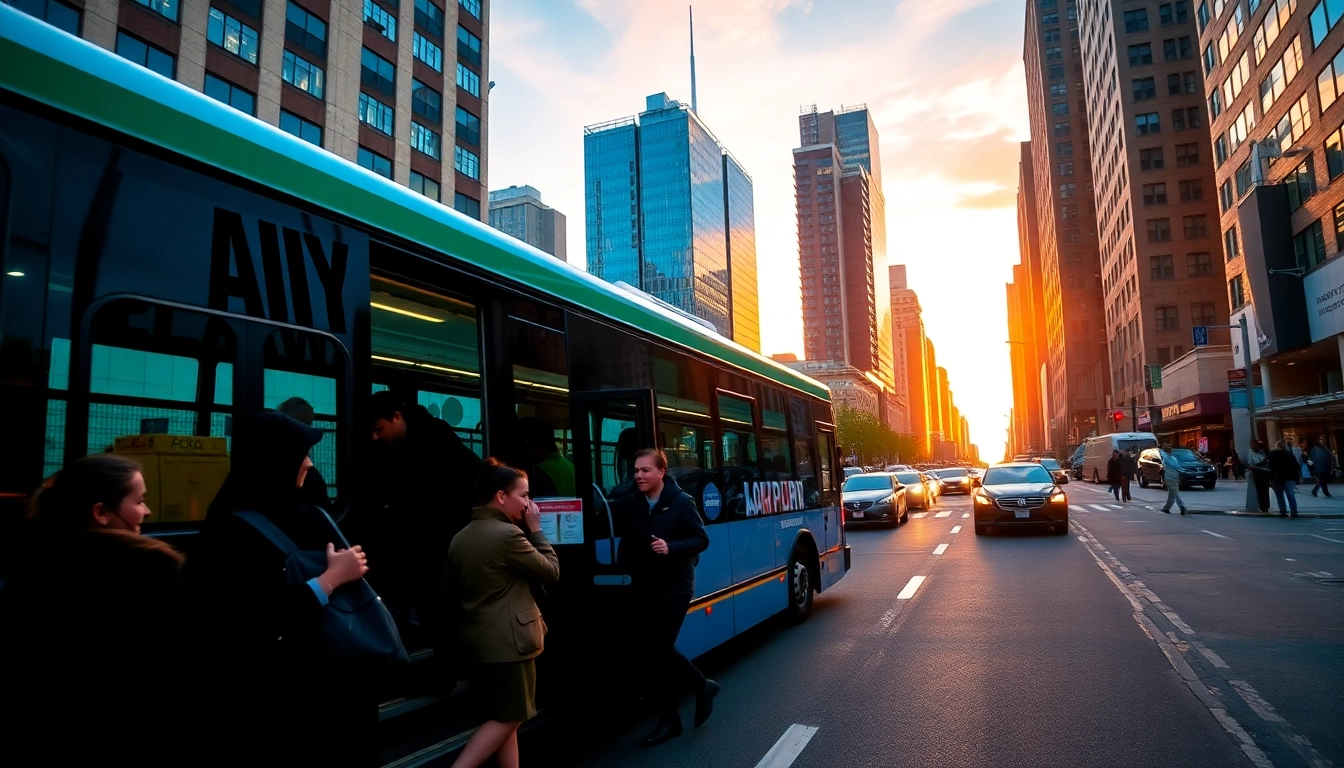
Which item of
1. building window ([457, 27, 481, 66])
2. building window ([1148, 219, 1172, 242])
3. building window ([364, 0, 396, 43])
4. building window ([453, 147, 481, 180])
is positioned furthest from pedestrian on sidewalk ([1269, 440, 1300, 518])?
building window ([1148, 219, 1172, 242])

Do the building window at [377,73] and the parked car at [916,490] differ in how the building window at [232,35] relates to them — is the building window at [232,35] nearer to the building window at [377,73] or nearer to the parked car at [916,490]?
the building window at [377,73]

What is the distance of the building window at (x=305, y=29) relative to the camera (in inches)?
1346

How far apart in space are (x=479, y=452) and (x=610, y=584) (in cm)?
118

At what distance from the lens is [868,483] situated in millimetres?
23406

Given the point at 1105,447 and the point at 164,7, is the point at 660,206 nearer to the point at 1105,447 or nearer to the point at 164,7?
the point at 1105,447

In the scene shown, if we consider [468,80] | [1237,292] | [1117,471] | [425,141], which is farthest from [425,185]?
[1237,292]

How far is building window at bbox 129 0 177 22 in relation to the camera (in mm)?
28062

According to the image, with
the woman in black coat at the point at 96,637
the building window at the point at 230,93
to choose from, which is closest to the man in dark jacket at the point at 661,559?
the woman in black coat at the point at 96,637

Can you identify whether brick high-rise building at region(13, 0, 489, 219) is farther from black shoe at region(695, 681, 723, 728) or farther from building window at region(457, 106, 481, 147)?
black shoe at region(695, 681, 723, 728)

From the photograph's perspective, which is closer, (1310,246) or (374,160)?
(1310,246)

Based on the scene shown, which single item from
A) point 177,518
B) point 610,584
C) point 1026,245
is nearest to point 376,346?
point 177,518

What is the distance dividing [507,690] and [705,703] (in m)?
2.03

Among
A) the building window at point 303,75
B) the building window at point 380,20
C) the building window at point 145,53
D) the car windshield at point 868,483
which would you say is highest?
the building window at point 380,20

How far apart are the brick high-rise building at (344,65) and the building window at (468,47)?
79 millimetres
